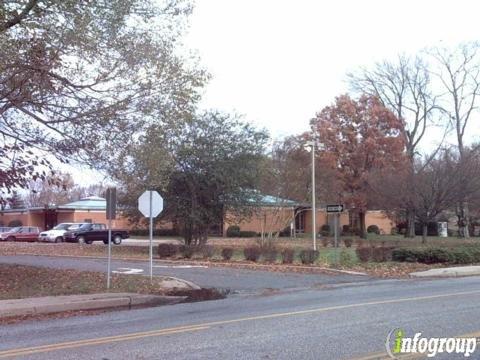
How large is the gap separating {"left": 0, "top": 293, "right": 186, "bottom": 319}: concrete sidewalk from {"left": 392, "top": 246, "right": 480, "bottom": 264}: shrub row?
1315cm

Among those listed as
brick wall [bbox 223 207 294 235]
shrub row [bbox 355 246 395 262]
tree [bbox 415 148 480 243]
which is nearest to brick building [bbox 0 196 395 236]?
brick wall [bbox 223 207 294 235]

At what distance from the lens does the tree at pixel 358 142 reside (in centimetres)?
5288

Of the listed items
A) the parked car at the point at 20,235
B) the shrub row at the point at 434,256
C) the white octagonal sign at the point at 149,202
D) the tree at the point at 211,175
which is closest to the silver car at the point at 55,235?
the parked car at the point at 20,235

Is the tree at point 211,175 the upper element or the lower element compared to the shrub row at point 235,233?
upper

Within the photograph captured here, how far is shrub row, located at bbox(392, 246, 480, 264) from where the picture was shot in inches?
952

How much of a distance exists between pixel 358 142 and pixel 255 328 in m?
46.6

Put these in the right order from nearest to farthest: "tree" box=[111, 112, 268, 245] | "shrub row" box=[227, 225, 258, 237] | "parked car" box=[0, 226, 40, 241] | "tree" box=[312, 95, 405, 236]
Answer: "tree" box=[111, 112, 268, 245]
"parked car" box=[0, 226, 40, 241]
"tree" box=[312, 95, 405, 236]
"shrub row" box=[227, 225, 258, 237]

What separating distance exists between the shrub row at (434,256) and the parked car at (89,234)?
2605 cm

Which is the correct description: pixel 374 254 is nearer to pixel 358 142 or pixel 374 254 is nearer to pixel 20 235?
pixel 358 142

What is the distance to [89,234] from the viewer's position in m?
44.3

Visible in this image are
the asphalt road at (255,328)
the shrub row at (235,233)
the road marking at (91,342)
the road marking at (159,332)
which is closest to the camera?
the asphalt road at (255,328)

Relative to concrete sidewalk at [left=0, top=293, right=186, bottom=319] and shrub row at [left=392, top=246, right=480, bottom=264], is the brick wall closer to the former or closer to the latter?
shrub row at [left=392, top=246, right=480, bottom=264]

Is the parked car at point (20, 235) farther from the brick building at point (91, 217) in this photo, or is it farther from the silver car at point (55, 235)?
the brick building at point (91, 217)

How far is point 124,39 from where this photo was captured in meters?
13.9
